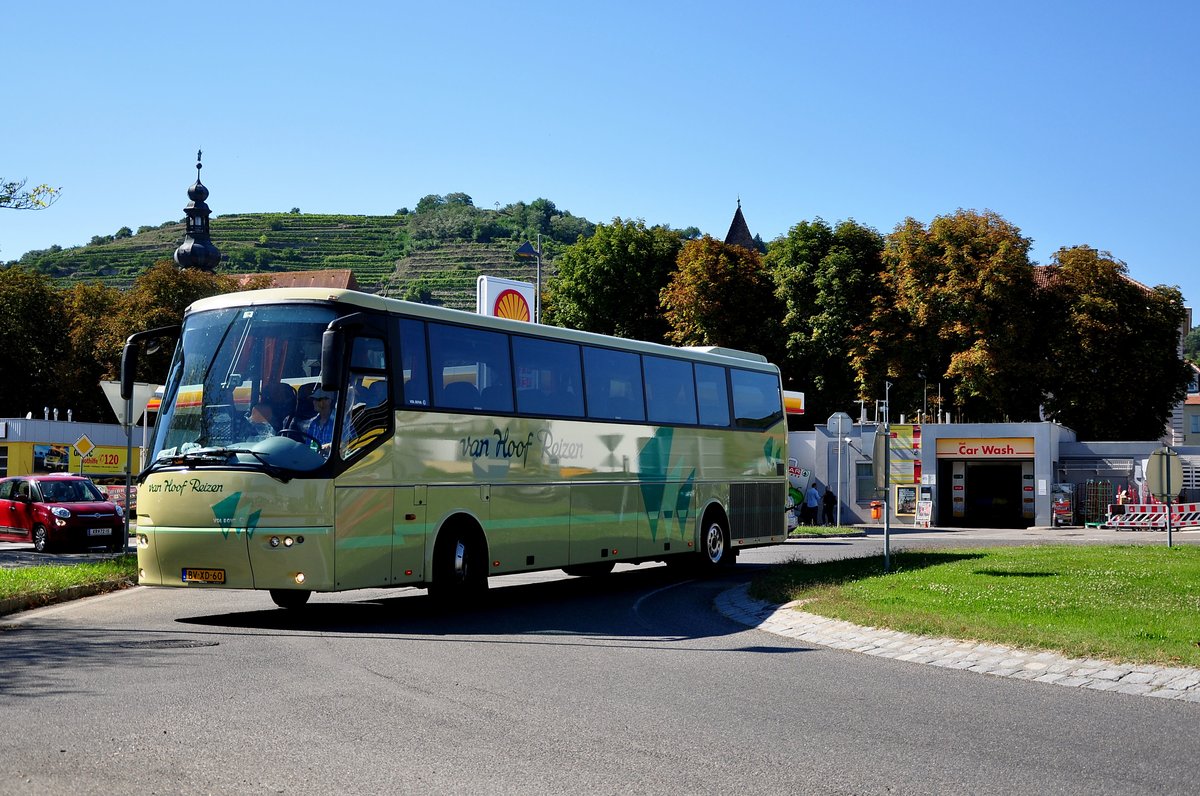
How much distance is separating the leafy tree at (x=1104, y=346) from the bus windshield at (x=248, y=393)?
43.7m

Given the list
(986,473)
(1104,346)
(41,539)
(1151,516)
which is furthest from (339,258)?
(41,539)

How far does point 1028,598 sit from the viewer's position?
15.1 meters

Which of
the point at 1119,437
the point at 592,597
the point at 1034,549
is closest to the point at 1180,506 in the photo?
the point at 1119,437

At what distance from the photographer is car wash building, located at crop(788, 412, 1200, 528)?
167 feet

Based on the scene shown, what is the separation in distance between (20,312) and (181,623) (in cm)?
5988

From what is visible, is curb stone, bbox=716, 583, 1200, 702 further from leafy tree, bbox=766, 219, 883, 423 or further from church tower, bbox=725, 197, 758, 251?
church tower, bbox=725, 197, 758, 251

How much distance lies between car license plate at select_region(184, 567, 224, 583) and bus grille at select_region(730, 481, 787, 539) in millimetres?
10595

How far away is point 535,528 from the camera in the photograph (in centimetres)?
1711

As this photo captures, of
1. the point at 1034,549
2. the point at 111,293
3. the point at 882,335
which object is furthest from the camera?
the point at 111,293

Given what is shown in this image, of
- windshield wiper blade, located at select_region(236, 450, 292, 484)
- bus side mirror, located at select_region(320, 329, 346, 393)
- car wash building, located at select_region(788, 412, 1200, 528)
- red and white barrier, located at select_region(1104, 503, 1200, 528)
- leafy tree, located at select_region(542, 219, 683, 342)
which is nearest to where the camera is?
bus side mirror, located at select_region(320, 329, 346, 393)

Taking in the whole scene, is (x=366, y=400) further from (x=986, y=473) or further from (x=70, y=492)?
(x=986, y=473)

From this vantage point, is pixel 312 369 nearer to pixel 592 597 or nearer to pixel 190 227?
pixel 592 597

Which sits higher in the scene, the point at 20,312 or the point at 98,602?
the point at 20,312

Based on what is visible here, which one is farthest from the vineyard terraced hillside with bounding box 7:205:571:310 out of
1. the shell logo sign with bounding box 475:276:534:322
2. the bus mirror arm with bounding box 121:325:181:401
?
the bus mirror arm with bounding box 121:325:181:401
